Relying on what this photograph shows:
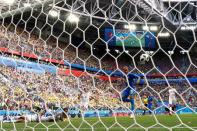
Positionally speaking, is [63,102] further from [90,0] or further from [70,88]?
[90,0]

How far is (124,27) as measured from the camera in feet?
59.3

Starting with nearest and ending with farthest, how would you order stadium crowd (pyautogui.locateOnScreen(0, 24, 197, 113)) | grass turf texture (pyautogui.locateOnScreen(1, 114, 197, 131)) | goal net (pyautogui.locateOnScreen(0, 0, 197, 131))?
goal net (pyautogui.locateOnScreen(0, 0, 197, 131)), grass turf texture (pyautogui.locateOnScreen(1, 114, 197, 131)), stadium crowd (pyautogui.locateOnScreen(0, 24, 197, 113))

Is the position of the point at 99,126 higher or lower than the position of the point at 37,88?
lower

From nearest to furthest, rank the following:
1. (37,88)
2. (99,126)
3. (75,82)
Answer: (99,126) < (37,88) < (75,82)

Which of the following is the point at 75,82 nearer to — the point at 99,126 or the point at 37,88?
the point at 37,88

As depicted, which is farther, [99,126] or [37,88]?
[37,88]

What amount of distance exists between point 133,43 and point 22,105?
53.7ft

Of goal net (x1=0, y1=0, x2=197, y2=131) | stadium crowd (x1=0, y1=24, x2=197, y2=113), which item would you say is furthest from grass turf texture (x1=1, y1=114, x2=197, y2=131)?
stadium crowd (x1=0, y1=24, x2=197, y2=113)

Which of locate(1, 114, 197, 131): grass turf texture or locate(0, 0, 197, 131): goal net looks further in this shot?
locate(1, 114, 197, 131): grass turf texture

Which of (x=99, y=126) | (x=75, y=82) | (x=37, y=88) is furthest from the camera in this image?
(x=75, y=82)

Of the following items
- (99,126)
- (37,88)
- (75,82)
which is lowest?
(99,126)

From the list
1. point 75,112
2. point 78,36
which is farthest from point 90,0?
point 75,112

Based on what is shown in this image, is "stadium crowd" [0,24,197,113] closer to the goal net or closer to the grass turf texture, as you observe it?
the goal net

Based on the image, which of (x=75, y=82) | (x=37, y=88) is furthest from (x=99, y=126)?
(x=75, y=82)
